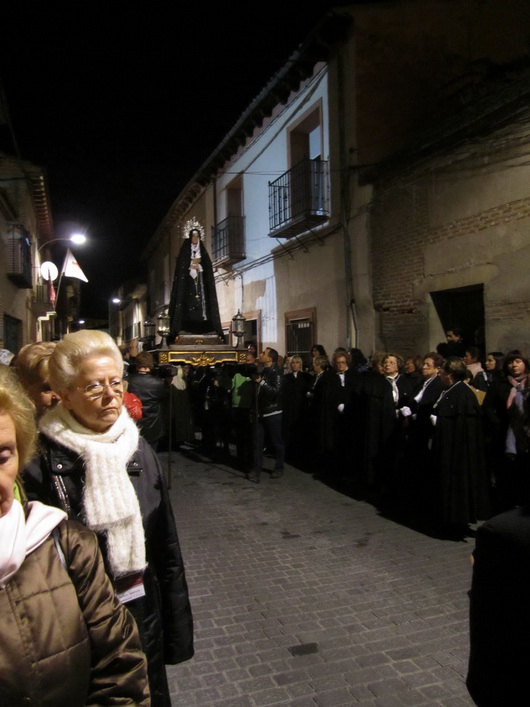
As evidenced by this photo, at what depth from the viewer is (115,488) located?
209 centimetres

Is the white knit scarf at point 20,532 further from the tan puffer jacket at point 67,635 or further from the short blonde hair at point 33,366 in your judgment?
the short blonde hair at point 33,366

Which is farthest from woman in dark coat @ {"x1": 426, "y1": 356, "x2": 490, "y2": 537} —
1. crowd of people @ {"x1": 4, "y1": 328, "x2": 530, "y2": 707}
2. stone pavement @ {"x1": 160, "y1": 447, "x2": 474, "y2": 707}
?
crowd of people @ {"x1": 4, "y1": 328, "x2": 530, "y2": 707}

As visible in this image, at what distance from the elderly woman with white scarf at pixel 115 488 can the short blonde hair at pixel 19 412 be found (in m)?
0.42

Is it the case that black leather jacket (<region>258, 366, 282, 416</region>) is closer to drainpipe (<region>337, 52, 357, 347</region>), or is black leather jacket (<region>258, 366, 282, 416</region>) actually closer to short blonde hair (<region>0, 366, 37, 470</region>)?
drainpipe (<region>337, 52, 357, 347</region>)

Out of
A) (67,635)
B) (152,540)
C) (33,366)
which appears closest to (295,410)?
(33,366)

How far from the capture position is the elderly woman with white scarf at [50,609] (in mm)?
1395

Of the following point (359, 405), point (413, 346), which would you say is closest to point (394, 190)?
point (413, 346)

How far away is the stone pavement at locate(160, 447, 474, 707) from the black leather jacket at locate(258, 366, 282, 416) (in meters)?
1.92

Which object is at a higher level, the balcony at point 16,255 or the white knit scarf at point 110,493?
the balcony at point 16,255

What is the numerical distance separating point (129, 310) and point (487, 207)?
42.9 m

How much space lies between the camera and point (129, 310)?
48.9m

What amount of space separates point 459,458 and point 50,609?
17.0 feet

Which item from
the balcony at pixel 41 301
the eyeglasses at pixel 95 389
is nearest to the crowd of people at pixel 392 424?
the eyeglasses at pixel 95 389

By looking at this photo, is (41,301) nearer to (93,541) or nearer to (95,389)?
(95,389)
